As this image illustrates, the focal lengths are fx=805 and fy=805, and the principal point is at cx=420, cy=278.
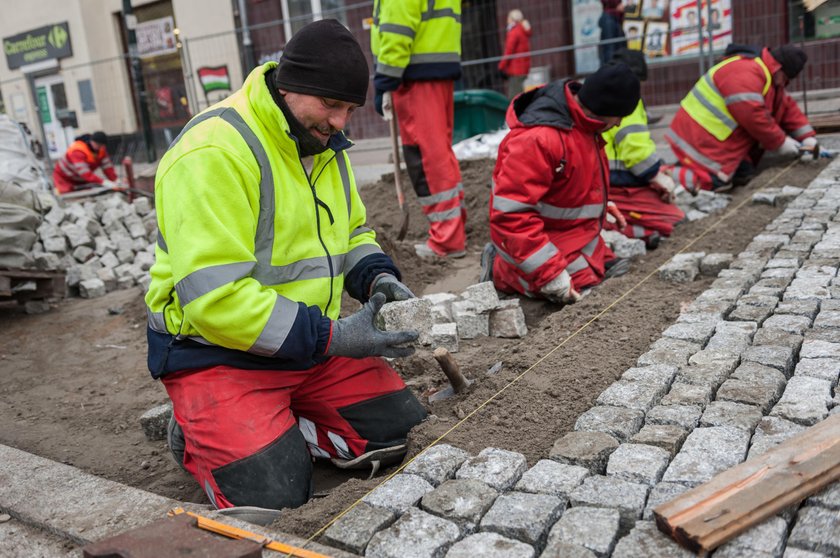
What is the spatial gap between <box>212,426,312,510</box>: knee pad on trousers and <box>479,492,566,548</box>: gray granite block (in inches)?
34.6

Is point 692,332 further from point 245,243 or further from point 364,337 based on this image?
point 245,243

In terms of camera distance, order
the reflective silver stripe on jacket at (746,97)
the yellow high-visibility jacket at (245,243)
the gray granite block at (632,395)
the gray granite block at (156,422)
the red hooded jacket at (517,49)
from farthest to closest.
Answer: the red hooded jacket at (517,49), the reflective silver stripe on jacket at (746,97), the gray granite block at (156,422), the gray granite block at (632,395), the yellow high-visibility jacket at (245,243)

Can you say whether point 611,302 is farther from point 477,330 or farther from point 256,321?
point 256,321

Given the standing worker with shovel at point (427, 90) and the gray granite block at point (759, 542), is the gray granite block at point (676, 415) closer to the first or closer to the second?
the gray granite block at point (759, 542)

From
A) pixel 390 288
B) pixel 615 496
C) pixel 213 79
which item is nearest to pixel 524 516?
pixel 615 496

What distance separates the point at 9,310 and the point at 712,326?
572 centimetres

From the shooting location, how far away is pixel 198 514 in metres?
2.64

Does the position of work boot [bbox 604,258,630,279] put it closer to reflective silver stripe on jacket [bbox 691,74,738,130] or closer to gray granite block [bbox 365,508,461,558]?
reflective silver stripe on jacket [bbox 691,74,738,130]

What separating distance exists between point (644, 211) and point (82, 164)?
7944 millimetres

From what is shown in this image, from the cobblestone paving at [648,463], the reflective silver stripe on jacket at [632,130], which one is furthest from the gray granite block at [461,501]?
the reflective silver stripe on jacket at [632,130]

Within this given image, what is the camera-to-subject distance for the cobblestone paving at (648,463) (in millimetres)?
2301

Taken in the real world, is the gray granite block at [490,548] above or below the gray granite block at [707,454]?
below

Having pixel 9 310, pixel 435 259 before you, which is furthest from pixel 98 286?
pixel 435 259

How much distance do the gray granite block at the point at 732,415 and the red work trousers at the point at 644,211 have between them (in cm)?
329
